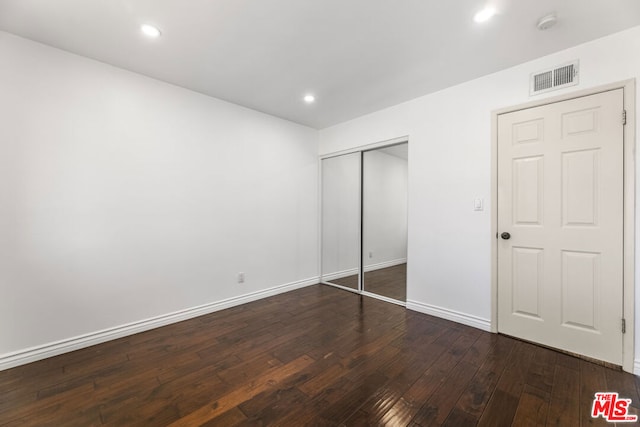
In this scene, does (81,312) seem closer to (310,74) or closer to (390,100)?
(310,74)

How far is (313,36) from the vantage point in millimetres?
2109

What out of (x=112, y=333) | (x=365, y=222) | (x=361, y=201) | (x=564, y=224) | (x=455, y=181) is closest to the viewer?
(x=564, y=224)

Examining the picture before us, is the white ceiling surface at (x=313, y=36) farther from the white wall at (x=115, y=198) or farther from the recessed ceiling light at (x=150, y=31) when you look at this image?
the white wall at (x=115, y=198)

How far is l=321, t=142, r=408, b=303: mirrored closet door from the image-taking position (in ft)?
13.2

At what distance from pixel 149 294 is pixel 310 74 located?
2795 mm

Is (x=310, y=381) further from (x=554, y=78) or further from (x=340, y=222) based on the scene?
(x=554, y=78)

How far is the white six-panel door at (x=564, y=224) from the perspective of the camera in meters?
2.08

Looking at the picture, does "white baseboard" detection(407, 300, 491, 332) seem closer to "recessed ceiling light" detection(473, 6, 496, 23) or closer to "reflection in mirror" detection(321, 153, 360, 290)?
"reflection in mirror" detection(321, 153, 360, 290)

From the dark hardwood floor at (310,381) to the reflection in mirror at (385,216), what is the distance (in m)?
2.02

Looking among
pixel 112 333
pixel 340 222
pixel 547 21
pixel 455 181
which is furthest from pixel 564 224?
pixel 112 333

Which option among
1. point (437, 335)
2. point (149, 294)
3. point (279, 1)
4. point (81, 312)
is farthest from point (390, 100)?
point (81, 312)

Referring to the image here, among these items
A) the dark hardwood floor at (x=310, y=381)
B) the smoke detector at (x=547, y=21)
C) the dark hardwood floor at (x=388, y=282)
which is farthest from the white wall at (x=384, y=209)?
the smoke detector at (x=547, y=21)
